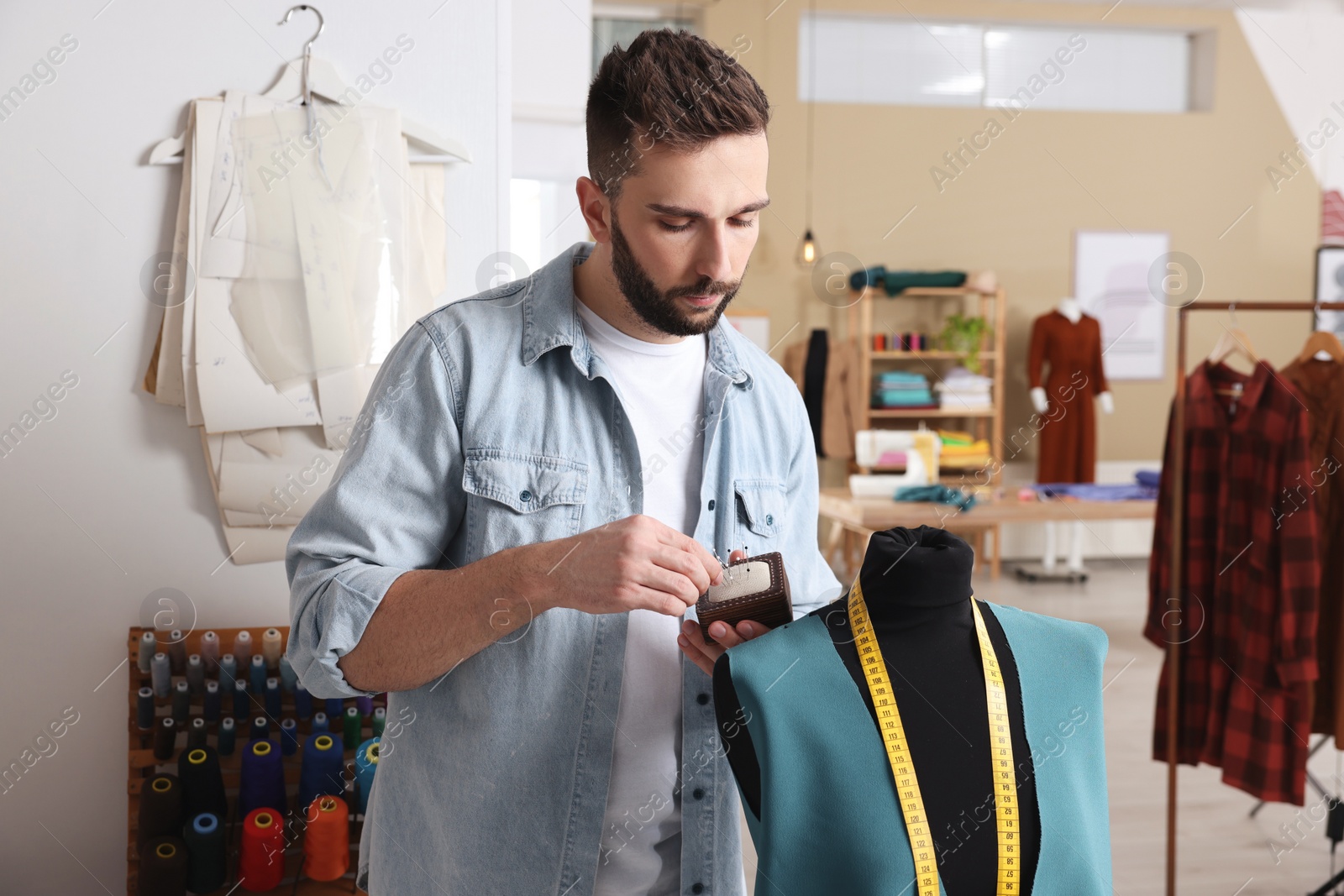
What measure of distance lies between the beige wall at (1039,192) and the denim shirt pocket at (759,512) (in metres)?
5.64

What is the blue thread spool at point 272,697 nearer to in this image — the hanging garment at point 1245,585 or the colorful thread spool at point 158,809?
the colorful thread spool at point 158,809

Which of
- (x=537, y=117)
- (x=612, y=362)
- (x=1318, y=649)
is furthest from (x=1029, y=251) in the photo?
(x=612, y=362)

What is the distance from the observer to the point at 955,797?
1088mm

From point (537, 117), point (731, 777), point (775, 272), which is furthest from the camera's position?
point (775, 272)

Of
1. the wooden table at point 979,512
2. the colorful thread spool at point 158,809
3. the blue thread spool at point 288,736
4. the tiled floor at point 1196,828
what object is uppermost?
the wooden table at point 979,512

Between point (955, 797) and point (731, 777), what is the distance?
0.99 feet

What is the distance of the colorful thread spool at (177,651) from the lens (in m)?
2.08

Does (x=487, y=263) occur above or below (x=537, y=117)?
below

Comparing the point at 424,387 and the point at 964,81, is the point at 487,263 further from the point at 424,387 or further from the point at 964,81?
the point at 964,81

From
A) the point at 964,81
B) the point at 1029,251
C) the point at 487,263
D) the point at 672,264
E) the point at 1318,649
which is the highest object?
the point at 964,81

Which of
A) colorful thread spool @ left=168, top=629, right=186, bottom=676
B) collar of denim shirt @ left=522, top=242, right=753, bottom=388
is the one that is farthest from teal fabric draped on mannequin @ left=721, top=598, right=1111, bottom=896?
colorful thread spool @ left=168, top=629, right=186, bottom=676

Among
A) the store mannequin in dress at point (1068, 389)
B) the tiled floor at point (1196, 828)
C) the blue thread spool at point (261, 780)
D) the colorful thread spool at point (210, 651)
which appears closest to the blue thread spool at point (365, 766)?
the blue thread spool at point (261, 780)

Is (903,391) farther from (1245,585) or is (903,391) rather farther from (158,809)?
(158,809)

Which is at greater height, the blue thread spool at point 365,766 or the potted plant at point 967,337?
the potted plant at point 967,337
